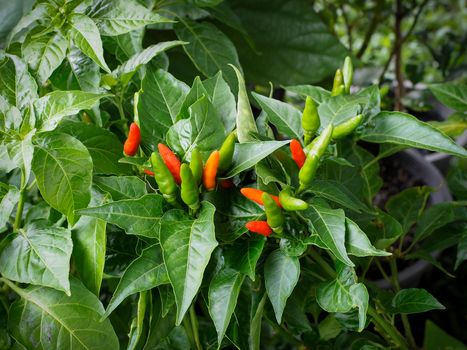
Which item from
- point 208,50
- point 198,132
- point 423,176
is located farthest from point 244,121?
point 423,176

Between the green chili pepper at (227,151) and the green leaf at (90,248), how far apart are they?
0.12 metres

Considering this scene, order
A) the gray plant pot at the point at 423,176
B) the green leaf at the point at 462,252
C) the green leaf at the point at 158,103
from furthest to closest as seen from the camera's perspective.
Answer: the gray plant pot at the point at 423,176 → the green leaf at the point at 462,252 → the green leaf at the point at 158,103

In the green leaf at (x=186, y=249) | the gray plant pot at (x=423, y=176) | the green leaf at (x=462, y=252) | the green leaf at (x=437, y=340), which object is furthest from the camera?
the gray plant pot at (x=423, y=176)

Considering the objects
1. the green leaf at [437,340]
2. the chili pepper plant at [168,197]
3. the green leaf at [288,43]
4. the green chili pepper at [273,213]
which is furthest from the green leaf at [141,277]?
the green leaf at [288,43]

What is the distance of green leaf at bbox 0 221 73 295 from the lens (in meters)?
0.51

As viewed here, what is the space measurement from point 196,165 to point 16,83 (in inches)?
8.8

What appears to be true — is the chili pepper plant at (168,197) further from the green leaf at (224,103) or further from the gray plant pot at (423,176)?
the gray plant pot at (423,176)

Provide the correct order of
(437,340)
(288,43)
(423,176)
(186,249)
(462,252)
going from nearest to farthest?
(186,249) → (462,252) → (437,340) → (288,43) → (423,176)

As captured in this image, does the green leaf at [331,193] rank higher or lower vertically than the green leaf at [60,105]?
lower

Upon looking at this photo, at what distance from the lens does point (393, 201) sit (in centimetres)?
79

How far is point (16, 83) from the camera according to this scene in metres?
0.57

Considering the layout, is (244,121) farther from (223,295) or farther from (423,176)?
(423,176)

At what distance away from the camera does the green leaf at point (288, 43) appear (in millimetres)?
1091

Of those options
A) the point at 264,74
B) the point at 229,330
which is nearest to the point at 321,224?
the point at 229,330
